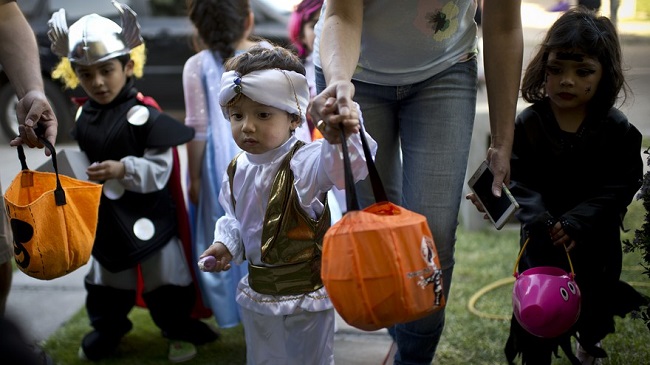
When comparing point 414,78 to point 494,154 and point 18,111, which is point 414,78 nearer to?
point 494,154

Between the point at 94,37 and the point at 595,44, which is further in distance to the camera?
the point at 94,37

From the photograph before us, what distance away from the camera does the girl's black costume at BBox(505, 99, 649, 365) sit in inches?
118

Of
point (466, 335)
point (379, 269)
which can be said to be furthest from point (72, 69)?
point (379, 269)

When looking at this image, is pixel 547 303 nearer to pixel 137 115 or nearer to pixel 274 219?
pixel 274 219

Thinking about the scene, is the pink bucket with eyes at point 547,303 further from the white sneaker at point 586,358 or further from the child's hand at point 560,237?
the white sneaker at point 586,358

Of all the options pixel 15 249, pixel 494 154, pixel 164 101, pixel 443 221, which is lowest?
pixel 164 101

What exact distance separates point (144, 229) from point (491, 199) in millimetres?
1663

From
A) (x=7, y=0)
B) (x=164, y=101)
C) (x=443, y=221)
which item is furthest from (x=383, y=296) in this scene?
(x=164, y=101)

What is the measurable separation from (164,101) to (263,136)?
654cm

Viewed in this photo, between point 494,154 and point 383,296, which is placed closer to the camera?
point 383,296

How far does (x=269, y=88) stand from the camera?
2680 mm

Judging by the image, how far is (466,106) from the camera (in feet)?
9.33

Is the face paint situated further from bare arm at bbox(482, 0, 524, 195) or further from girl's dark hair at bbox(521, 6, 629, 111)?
bare arm at bbox(482, 0, 524, 195)

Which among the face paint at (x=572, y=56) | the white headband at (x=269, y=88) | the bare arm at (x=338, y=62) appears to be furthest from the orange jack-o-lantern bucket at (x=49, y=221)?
the face paint at (x=572, y=56)
